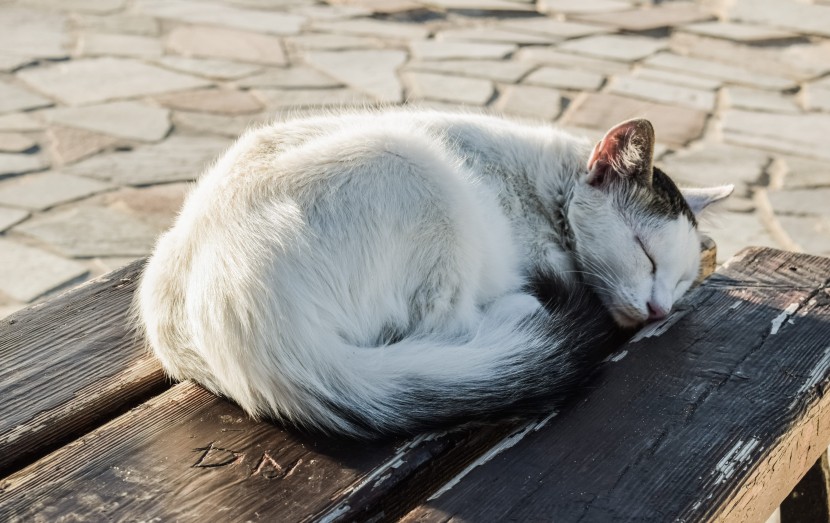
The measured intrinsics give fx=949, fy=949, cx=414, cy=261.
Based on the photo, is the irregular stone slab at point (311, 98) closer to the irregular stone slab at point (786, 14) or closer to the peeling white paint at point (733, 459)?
the irregular stone slab at point (786, 14)

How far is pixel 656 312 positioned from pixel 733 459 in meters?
0.65

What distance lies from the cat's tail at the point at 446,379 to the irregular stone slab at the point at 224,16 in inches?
199

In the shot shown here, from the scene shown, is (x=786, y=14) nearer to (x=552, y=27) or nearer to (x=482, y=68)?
(x=552, y=27)

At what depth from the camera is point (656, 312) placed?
87.5 inches

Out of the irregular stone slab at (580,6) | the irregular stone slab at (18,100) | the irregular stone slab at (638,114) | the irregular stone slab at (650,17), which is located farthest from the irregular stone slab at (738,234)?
the irregular stone slab at (18,100)

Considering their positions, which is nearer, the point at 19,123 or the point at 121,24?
the point at 19,123

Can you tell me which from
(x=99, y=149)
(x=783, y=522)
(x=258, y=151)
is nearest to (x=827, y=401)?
(x=783, y=522)

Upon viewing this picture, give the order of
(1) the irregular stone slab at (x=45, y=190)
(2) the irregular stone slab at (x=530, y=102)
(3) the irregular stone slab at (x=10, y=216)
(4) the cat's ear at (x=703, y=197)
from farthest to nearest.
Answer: (2) the irregular stone slab at (x=530, y=102) → (1) the irregular stone slab at (x=45, y=190) → (3) the irregular stone slab at (x=10, y=216) → (4) the cat's ear at (x=703, y=197)

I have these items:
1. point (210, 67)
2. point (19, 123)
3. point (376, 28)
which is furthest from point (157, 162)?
point (376, 28)

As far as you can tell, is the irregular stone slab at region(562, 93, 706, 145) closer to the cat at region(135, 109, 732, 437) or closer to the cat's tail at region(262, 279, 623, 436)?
the cat at region(135, 109, 732, 437)

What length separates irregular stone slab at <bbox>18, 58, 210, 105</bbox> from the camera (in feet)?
17.7

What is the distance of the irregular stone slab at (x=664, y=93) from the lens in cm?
559

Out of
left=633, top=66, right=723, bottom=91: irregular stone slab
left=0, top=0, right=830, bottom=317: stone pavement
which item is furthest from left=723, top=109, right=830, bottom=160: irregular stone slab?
left=633, top=66, right=723, bottom=91: irregular stone slab

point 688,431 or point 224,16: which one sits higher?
point 224,16
